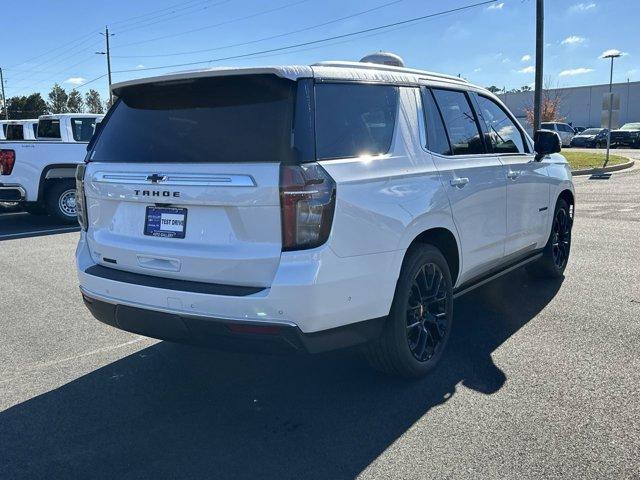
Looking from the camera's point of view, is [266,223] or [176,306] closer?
[266,223]

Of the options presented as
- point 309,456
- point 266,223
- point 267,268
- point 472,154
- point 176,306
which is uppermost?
point 472,154

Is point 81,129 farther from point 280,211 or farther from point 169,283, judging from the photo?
point 280,211

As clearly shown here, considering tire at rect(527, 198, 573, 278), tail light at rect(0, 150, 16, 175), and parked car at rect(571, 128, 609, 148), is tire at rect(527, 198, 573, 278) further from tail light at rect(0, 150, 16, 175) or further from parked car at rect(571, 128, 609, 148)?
parked car at rect(571, 128, 609, 148)

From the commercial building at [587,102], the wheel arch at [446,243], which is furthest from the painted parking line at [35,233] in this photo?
the commercial building at [587,102]

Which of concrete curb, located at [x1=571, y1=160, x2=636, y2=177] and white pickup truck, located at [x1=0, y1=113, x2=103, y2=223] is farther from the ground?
white pickup truck, located at [x1=0, y1=113, x2=103, y2=223]

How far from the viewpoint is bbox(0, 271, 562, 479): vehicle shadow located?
2.91m

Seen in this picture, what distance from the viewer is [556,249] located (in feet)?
20.1

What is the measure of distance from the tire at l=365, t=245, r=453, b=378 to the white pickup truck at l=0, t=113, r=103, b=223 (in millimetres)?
9063

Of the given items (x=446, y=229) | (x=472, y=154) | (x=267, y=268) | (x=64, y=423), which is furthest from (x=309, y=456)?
(x=472, y=154)

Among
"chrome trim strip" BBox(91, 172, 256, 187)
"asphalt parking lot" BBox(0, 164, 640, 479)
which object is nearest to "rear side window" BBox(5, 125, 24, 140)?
"asphalt parking lot" BBox(0, 164, 640, 479)

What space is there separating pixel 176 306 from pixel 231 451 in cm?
79

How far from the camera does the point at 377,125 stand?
3547mm

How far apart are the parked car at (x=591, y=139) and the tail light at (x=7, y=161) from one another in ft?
117

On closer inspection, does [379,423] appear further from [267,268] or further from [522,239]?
[522,239]
